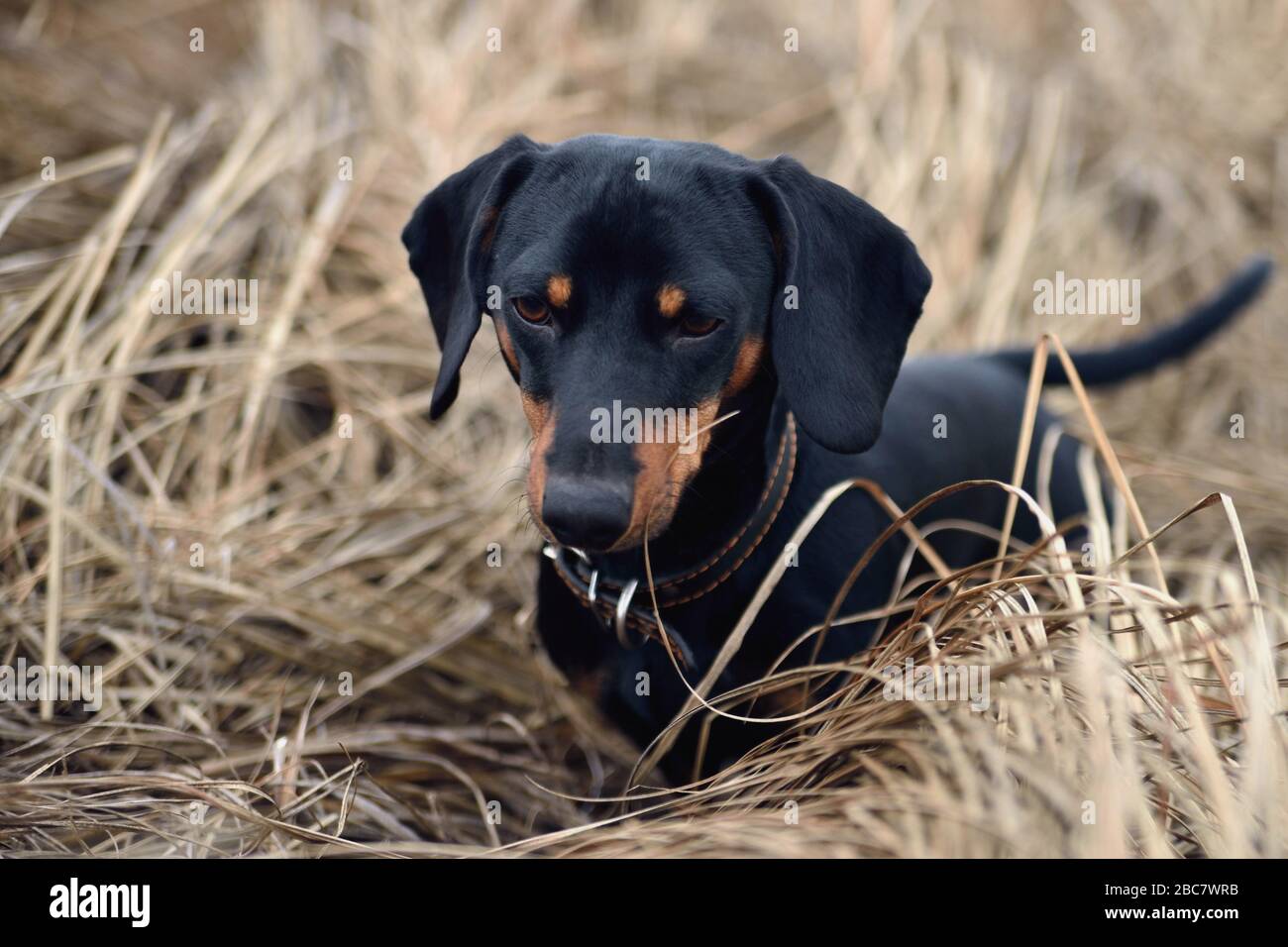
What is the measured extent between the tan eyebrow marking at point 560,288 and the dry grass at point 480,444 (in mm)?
834

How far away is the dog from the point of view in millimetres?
1928

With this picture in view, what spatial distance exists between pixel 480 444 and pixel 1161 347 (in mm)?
2200

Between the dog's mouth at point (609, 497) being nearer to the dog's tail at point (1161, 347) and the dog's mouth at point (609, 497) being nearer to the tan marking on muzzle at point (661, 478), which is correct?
the tan marking on muzzle at point (661, 478)

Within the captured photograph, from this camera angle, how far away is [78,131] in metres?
4.21

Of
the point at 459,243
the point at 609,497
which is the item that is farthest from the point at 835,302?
the point at 459,243

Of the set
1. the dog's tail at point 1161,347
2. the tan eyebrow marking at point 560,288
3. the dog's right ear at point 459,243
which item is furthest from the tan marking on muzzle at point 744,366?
the dog's tail at point 1161,347

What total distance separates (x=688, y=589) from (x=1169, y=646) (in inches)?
34.0

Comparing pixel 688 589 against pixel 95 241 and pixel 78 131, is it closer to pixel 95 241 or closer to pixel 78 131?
pixel 95 241

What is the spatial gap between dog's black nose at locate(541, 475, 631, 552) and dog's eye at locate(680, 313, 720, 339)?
1.14 ft

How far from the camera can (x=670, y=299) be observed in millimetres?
1941

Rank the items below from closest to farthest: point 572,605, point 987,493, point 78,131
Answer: point 572,605 < point 987,493 < point 78,131

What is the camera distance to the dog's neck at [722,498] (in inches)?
85.0

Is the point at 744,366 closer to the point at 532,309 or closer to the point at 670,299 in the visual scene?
the point at 670,299
